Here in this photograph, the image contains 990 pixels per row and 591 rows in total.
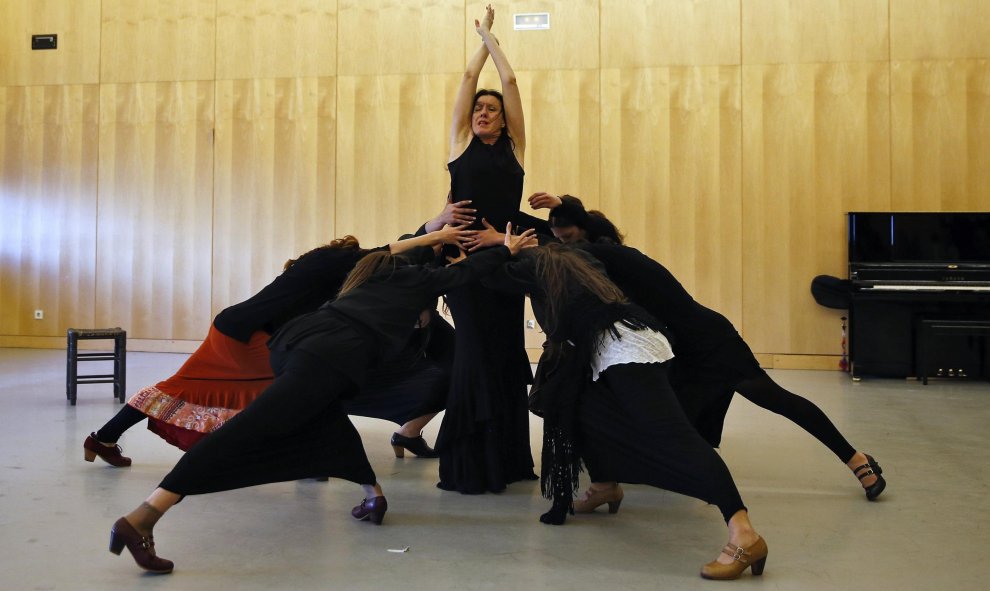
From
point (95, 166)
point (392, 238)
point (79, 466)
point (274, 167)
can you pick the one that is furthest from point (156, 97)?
point (79, 466)

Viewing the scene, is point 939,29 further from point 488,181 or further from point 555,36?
point 488,181

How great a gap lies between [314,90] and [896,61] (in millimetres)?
5843

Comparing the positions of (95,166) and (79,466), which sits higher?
(95,166)

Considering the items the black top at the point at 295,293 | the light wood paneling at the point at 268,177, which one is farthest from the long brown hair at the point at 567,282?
the light wood paneling at the point at 268,177

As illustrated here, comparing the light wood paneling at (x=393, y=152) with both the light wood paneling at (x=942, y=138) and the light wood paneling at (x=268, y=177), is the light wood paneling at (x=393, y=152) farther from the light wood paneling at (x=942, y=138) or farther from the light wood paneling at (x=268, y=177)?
the light wood paneling at (x=942, y=138)

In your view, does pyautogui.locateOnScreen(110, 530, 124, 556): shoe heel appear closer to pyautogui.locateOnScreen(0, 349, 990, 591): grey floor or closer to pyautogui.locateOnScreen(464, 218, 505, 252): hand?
pyautogui.locateOnScreen(0, 349, 990, 591): grey floor

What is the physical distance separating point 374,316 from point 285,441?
1.62ft

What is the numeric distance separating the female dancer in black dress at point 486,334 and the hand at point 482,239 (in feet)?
0.38

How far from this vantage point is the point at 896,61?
25.9 ft

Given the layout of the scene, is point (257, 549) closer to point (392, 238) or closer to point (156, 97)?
point (392, 238)

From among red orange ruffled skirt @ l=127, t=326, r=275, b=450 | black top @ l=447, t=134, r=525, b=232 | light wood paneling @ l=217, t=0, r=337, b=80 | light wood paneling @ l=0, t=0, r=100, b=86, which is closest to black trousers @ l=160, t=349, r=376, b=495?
red orange ruffled skirt @ l=127, t=326, r=275, b=450

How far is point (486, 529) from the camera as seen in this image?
2816 mm

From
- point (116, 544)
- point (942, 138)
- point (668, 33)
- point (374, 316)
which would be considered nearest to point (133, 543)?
point (116, 544)

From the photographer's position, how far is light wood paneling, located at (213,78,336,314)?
877 centimetres
